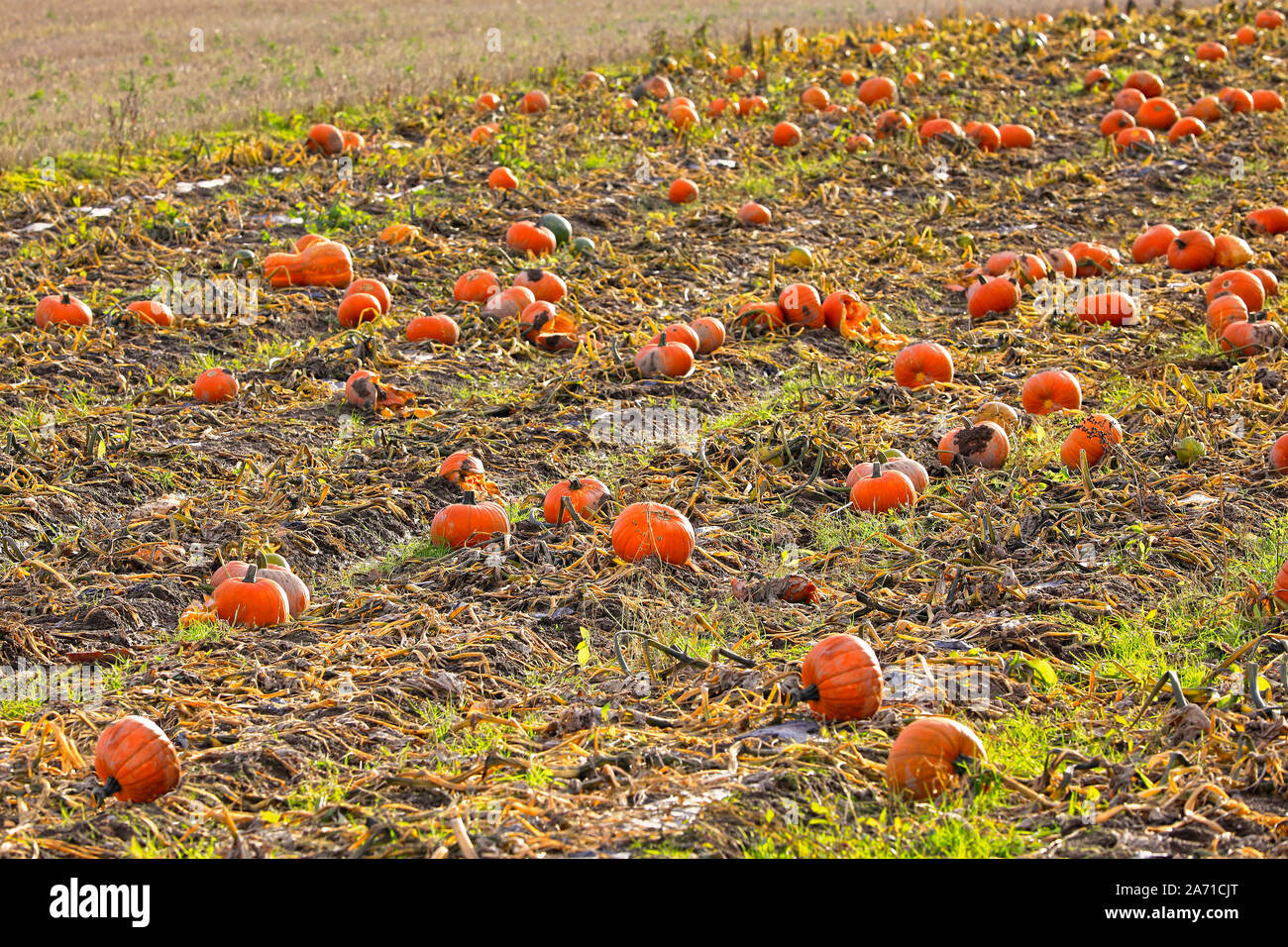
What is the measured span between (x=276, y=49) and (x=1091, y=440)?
17.8m

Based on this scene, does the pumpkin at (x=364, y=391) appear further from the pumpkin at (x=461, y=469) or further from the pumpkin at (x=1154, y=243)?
the pumpkin at (x=1154, y=243)

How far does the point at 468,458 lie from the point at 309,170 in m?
7.48

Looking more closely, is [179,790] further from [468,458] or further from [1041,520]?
[1041,520]

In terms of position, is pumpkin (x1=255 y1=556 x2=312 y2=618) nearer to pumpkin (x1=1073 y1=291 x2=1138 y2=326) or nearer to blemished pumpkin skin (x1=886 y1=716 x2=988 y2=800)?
blemished pumpkin skin (x1=886 y1=716 x2=988 y2=800)

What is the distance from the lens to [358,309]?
9375 mm

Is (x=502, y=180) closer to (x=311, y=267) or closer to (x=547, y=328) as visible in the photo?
(x=311, y=267)

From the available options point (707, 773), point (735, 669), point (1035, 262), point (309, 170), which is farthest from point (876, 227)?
point (707, 773)

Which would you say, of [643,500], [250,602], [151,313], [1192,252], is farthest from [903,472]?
[151,313]

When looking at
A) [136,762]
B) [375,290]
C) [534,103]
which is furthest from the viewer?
[534,103]

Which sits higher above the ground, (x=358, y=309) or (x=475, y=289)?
(x=475, y=289)

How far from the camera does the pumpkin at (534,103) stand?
15.8 m

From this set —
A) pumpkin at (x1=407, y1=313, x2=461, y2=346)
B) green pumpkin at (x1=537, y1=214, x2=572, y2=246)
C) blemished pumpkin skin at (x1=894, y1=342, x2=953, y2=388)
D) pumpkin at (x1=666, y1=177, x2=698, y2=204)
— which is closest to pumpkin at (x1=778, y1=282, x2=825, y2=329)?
blemished pumpkin skin at (x1=894, y1=342, x2=953, y2=388)

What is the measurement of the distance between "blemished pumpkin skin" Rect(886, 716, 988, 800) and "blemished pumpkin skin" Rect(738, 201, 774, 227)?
8.50m

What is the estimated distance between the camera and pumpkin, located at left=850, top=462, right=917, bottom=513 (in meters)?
6.23
